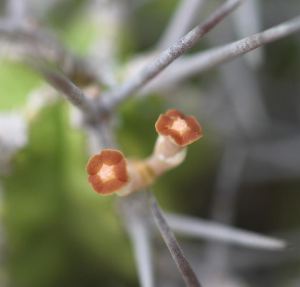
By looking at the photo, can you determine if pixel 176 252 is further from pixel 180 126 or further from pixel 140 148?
pixel 140 148

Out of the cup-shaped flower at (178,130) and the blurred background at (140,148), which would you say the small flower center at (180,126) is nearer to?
the cup-shaped flower at (178,130)

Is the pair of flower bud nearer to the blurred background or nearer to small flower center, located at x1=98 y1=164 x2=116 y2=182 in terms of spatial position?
small flower center, located at x1=98 y1=164 x2=116 y2=182

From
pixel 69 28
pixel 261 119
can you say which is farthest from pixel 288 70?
pixel 69 28

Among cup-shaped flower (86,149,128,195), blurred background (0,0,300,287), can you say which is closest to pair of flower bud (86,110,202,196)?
cup-shaped flower (86,149,128,195)

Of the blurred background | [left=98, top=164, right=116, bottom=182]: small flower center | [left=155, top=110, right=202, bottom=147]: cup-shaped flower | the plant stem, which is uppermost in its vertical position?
the blurred background

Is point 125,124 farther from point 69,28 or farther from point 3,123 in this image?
point 69,28

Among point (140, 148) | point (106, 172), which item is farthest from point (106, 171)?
point (140, 148)
